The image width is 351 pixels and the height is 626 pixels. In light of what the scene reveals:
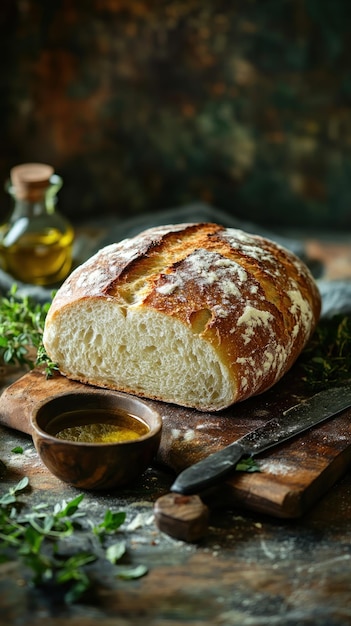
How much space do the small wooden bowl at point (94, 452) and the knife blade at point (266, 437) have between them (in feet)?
0.50

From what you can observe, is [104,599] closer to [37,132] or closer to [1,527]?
[1,527]

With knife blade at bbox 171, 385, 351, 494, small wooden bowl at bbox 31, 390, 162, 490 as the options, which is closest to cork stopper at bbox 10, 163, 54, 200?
small wooden bowl at bbox 31, 390, 162, 490

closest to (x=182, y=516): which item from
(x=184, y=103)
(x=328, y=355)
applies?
(x=328, y=355)

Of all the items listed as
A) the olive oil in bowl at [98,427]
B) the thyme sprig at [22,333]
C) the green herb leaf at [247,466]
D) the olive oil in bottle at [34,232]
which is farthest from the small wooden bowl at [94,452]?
the olive oil in bottle at [34,232]

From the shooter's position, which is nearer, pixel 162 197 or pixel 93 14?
pixel 93 14

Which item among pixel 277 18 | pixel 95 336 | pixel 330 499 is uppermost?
pixel 277 18

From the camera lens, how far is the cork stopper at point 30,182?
4137 mm

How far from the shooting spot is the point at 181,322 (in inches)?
109

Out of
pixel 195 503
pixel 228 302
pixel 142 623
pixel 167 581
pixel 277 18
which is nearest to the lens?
pixel 142 623

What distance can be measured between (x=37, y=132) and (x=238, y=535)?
12.2 ft

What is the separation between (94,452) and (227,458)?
0.37 metres

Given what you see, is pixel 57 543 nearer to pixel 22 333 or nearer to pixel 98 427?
pixel 98 427

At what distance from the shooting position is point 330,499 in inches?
99.7

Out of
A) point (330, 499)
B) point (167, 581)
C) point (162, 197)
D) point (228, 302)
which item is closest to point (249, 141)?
point (162, 197)
